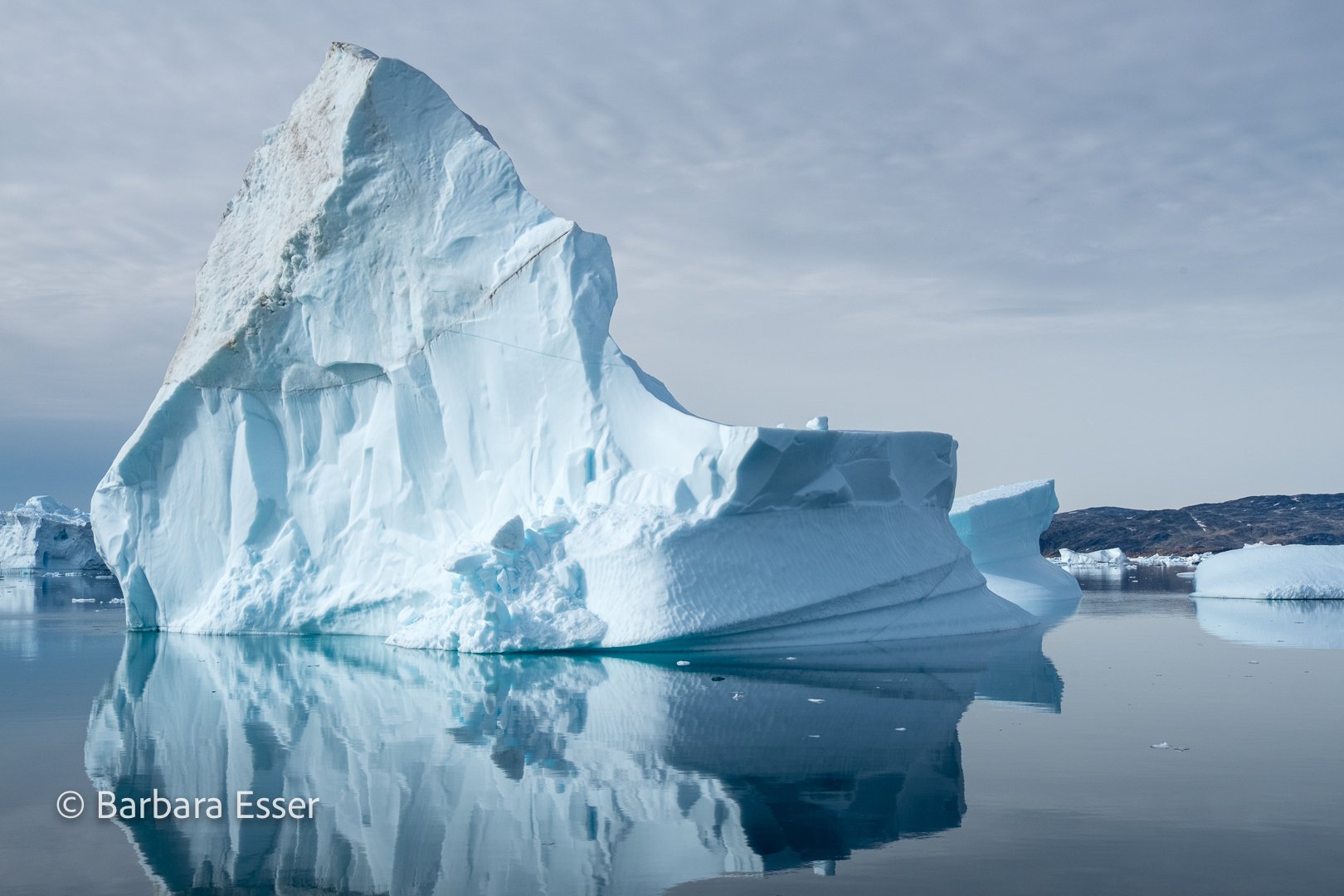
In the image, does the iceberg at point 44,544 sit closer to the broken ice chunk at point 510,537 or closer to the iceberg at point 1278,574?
the broken ice chunk at point 510,537

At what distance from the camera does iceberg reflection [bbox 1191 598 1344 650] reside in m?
11.1

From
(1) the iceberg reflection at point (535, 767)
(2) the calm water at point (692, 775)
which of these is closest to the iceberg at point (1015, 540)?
(2) the calm water at point (692, 775)

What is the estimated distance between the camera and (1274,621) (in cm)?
1388

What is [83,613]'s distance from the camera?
16812 mm

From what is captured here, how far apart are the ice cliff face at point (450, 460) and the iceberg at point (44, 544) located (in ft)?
104

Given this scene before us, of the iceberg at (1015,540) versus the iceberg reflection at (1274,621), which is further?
the iceberg at (1015,540)

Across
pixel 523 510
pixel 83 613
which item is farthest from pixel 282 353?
pixel 83 613

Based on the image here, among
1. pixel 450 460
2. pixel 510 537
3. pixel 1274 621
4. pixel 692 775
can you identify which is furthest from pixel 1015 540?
pixel 692 775

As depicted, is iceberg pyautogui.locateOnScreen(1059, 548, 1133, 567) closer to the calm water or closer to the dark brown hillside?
the dark brown hillside

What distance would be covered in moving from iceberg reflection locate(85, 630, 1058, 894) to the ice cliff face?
4.31 ft

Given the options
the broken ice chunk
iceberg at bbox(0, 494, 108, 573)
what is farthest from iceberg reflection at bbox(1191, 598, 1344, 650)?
iceberg at bbox(0, 494, 108, 573)

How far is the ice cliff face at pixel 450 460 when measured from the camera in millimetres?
9820

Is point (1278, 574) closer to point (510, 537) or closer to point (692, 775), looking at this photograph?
point (510, 537)

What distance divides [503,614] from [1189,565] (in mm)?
39724
